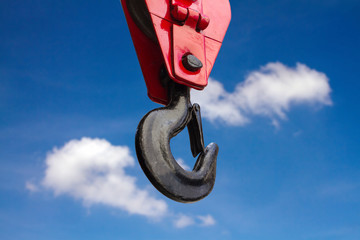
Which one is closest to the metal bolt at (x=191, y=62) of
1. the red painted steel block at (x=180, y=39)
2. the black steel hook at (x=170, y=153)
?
the red painted steel block at (x=180, y=39)

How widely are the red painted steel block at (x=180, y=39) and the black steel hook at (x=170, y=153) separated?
0.12 m

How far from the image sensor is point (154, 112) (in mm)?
1521

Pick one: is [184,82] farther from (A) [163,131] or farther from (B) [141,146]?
(B) [141,146]

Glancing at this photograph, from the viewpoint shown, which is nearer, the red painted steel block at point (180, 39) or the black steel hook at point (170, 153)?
the black steel hook at point (170, 153)

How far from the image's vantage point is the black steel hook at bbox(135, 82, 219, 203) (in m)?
1.42

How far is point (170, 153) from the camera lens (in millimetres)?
1478

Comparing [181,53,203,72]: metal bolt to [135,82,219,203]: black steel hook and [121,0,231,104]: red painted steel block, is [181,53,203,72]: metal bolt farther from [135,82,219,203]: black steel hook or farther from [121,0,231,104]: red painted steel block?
[135,82,219,203]: black steel hook

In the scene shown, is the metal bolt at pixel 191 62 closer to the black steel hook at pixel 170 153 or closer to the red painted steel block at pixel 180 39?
the red painted steel block at pixel 180 39

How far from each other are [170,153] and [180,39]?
471mm

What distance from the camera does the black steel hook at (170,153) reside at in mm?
1424

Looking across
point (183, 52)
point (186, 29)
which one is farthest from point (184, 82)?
point (186, 29)

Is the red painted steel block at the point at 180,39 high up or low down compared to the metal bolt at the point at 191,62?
up

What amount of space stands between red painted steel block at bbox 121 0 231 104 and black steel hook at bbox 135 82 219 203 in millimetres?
116

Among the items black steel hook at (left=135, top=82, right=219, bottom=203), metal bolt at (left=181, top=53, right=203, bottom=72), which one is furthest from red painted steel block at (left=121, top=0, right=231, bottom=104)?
black steel hook at (left=135, top=82, right=219, bottom=203)
